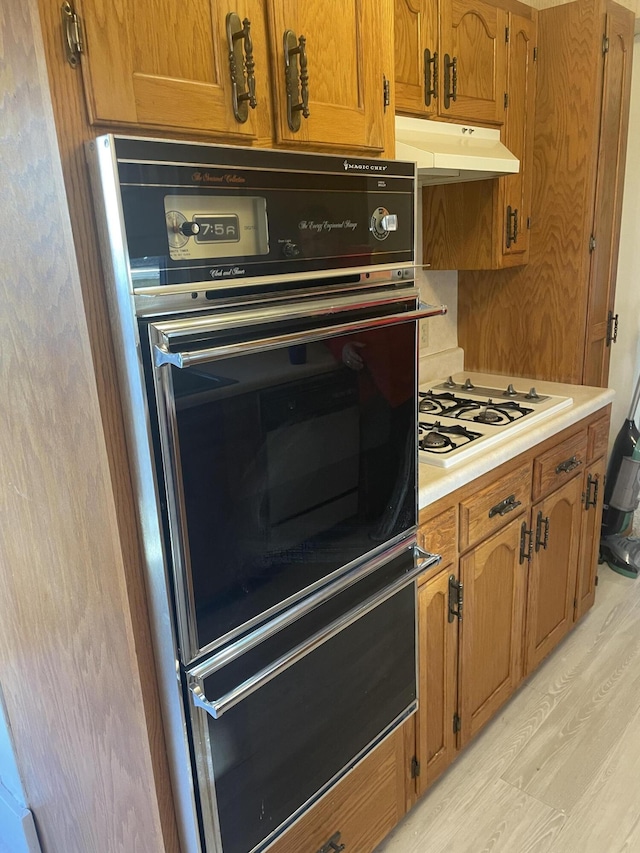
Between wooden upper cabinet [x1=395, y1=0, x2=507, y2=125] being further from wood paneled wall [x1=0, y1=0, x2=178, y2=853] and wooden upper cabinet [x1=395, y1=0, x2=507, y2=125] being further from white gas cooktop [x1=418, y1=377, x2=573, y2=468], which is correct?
wood paneled wall [x1=0, y1=0, x2=178, y2=853]

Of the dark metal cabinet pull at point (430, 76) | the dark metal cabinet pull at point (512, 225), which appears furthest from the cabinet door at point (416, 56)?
the dark metal cabinet pull at point (512, 225)

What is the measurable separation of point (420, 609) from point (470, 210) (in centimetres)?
139

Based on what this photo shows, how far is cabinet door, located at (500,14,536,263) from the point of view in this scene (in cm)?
211

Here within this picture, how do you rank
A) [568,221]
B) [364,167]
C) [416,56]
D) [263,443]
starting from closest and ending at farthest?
1. [263,443]
2. [364,167]
3. [416,56]
4. [568,221]

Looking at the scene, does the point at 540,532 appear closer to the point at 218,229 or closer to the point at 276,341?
the point at 276,341

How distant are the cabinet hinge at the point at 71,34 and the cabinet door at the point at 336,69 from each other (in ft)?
1.13

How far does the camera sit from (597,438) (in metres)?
2.34

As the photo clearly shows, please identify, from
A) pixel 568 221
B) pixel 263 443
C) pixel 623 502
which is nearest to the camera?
pixel 263 443

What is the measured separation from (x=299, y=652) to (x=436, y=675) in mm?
665

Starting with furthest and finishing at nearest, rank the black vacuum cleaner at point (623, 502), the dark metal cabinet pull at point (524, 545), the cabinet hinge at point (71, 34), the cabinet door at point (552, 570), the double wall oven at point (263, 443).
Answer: the black vacuum cleaner at point (623, 502)
the cabinet door at point (552, 570)
the dark metal cabinet pull at point (524, 545)
the double wall oven at point (263, 443)
the cabinet hinge at point (71, 34)

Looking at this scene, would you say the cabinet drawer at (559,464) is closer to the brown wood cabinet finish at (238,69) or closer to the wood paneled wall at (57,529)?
the brown wood cabinet finish at (238,69)

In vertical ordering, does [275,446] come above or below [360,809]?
above

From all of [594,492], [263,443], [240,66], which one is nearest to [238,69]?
[240,66]

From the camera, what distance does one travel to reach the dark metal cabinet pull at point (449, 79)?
182 centimetres
